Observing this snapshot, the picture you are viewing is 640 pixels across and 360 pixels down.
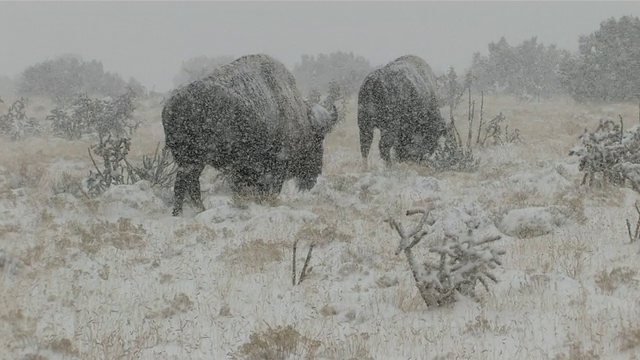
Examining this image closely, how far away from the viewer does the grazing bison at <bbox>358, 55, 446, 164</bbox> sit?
1452 cm

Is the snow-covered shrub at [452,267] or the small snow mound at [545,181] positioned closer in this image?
the snow-covered shrub at [452,267]

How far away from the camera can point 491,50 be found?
4891cm

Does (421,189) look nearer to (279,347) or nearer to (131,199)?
(131,199)

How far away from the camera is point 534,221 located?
315 inches

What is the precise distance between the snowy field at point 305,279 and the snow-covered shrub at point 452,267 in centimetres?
13

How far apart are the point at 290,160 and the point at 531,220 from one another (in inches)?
182

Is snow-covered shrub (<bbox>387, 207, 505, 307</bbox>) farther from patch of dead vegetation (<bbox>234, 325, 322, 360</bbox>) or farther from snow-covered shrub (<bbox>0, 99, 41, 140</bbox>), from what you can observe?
snow-covered shrub (<bbox>0, 99, 41, 140</bbox>)

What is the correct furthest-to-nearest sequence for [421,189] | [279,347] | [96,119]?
1. [96,119]
2. [421,189]
3. [279,347]

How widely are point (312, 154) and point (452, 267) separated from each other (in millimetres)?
6741

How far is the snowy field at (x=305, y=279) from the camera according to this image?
4598mm

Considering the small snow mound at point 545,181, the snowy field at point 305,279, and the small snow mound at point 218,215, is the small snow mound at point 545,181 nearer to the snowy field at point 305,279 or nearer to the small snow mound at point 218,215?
Answer: the snowy field at point 305,279

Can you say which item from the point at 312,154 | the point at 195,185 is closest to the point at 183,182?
the point at 195,185

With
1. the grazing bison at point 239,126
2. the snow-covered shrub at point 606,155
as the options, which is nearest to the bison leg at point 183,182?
the grazing bison at point 239,126

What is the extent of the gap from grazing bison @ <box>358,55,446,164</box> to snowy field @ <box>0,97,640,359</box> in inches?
132
